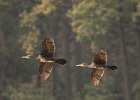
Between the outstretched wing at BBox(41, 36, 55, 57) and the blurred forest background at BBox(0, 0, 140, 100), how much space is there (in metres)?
24.5

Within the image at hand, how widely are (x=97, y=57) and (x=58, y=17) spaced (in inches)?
1483

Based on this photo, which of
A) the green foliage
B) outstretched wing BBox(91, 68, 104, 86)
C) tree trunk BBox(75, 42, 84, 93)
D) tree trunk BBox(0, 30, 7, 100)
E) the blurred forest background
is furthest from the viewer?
tree trunk BBox(75, 42, 84, 93)

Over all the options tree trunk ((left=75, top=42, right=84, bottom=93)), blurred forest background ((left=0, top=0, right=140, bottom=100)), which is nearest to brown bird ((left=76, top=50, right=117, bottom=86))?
blurred forest background ((left=0, top=0, right=140, bottom=100))

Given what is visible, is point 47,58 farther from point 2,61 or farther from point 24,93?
point 2,61

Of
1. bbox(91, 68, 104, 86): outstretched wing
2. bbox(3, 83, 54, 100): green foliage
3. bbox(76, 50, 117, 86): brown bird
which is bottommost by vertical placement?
bbox(3, 83, 54, 100): green foliage

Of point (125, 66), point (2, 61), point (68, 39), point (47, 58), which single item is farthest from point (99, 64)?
point (68, 39)

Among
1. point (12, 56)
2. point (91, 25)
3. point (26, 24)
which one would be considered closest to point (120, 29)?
point (91, 25)

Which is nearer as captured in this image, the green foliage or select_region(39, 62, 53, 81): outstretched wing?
select_region(39, 62, 53, 81): outstretched wing

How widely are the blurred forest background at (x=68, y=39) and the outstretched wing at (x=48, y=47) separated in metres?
24.5

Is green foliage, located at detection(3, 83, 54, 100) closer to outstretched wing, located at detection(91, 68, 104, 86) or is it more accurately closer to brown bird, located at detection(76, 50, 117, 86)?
outstretched wing, located at detection(91, 68, 104, 86)

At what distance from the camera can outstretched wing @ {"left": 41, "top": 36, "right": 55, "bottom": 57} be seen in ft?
11.3

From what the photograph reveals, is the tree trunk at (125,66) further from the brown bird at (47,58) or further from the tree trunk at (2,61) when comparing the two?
the brown bird at (47,58)

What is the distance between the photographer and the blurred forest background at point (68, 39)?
29.3 meters

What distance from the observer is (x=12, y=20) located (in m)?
36.8
